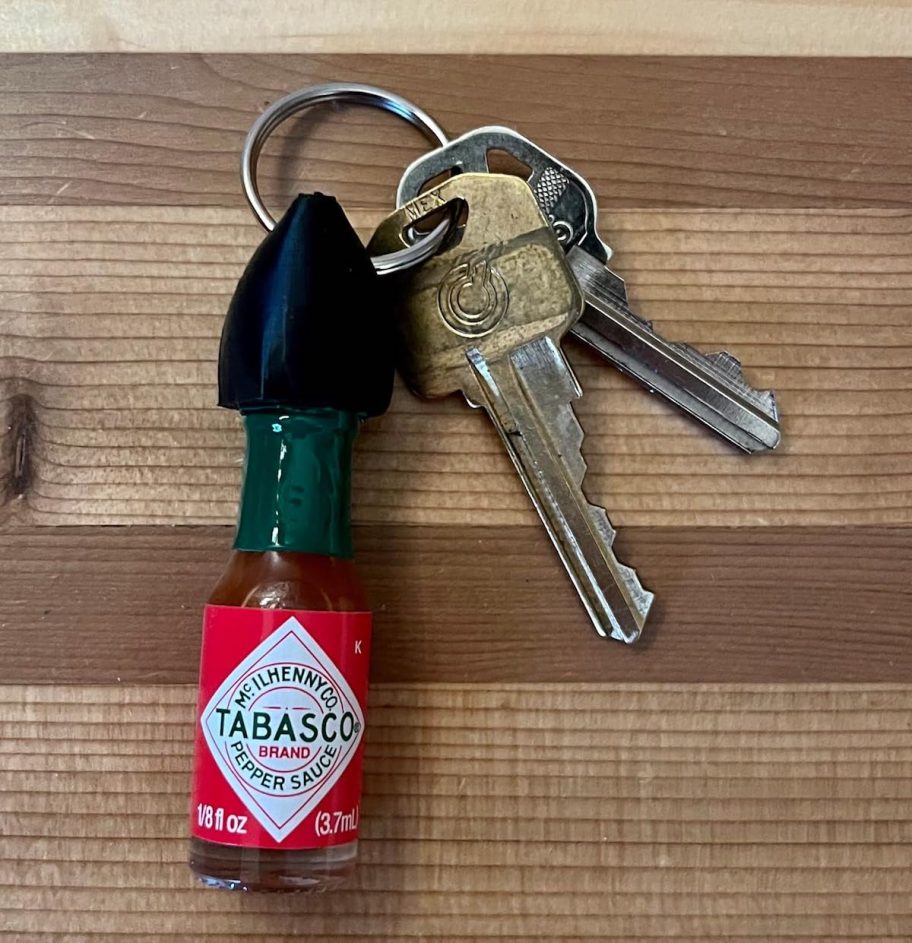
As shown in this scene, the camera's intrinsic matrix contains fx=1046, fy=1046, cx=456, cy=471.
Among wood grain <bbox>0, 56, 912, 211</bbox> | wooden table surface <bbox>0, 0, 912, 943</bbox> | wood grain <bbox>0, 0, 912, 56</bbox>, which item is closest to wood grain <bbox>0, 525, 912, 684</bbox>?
wooden table surface <bbox>0, 0, 912, 943</bbox>

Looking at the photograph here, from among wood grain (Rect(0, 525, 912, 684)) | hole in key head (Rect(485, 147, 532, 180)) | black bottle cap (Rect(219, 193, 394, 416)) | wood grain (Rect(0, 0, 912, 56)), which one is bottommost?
wood grain (Rect(0, 525, 912, 684))

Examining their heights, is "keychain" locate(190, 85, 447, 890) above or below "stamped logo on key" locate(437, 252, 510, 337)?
below

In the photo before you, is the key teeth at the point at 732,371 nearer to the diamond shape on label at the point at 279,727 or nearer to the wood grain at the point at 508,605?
the wood grain at the point at 508,605

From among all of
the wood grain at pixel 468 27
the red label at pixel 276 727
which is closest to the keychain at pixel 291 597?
the red label at pixel 276 727

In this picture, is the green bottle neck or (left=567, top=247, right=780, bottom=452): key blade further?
(left=567, top=247, right=780, bottom=452): key blade

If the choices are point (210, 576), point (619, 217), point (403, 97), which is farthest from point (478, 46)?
point (210, 576)

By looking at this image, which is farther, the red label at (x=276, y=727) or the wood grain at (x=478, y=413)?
the wood grain at (x=478, y=413)

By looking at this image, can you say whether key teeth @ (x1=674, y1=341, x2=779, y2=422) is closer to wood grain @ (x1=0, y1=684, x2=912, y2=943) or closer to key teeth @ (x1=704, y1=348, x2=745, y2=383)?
key teeth @ (x1=704, y1=348, x2=745, y2=383)

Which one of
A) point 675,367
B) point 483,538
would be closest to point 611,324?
point 675,367
